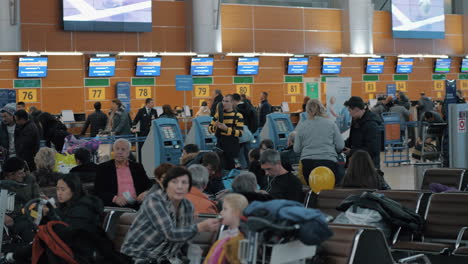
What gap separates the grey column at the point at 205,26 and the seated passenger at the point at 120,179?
13.5 metres

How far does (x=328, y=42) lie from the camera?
81.1ft

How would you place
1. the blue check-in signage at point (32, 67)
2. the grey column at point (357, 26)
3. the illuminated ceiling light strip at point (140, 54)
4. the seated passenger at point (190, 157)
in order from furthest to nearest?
the grey column at point (357, 26)
the illuminated ceiling light strip at point (140, 54)
the blue check-in signage at point (32, 67)
the seated passenger at point (190, 157)

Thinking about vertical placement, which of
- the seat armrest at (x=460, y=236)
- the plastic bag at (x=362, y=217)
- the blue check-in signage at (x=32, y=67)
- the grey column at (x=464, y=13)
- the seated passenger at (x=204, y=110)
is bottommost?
the seat armrest at (x=460, y=236)

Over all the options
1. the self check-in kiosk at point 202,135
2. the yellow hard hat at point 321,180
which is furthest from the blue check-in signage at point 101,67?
the yellow hard hat at point 321,180

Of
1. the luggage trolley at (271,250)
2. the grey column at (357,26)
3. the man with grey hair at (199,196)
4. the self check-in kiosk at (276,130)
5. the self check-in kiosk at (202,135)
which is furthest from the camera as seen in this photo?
the grey column at (357,26)

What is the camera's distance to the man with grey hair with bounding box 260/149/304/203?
7.30 meters

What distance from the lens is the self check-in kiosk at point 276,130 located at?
671 inches

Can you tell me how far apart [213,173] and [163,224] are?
10.2ft

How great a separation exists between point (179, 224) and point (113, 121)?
11.6 metres

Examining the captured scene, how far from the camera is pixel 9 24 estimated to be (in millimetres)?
18328

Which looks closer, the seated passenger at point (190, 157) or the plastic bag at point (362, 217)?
the plastic bag at point (362, 217)

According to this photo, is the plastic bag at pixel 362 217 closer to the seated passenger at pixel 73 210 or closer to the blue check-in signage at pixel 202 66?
the seated passenger at pixel 73 210

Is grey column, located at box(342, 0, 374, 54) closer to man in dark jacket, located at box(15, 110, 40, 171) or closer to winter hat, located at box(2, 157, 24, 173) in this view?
man in dark jacket, located at box(15, 110, 40, 171)

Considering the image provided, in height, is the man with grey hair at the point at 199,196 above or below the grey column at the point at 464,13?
below
